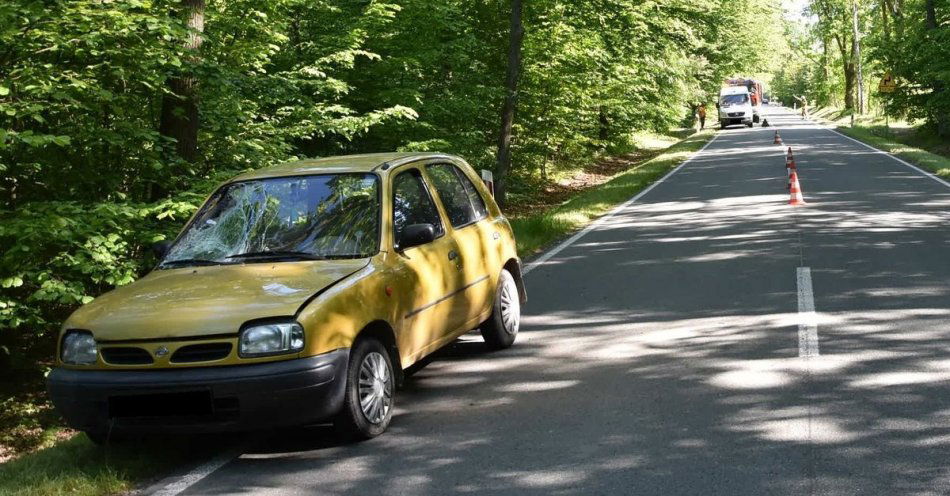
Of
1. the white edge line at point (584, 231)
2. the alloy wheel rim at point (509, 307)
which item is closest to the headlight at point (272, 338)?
the alloy wheel rim at point (509, 307)

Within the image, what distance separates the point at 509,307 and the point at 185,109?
5905mm

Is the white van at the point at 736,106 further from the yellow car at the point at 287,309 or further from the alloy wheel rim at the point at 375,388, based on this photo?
the alloy wheel rim at the point at 375,388

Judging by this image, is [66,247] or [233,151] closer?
[66,247]

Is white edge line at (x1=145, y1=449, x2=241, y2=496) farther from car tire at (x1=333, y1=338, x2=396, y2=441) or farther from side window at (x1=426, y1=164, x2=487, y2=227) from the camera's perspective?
side window at (x1=426, y1=164, x2=487, y2=227)

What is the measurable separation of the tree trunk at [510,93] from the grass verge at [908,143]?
10.3 meters

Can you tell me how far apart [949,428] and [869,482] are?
1.06 meters

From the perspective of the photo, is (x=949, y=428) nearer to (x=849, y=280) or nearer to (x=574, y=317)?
(x=574, y=317)

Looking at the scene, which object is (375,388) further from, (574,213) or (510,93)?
(510,93)

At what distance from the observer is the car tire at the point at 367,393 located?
5453 millimetres

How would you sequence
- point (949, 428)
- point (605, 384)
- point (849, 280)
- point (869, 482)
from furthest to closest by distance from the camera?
point (849, 280)
point (605, 384)
point (949, 428)
point (869, 482)

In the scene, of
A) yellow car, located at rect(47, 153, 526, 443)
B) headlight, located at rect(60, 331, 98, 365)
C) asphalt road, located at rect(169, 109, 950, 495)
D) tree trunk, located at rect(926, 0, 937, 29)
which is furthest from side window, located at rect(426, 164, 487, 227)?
tree trunk, located at rect(926, 0, 937, 29)

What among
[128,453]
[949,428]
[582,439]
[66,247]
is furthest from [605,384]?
[66,247]

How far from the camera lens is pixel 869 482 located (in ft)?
14.7

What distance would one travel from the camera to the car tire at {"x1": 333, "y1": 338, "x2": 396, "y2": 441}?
5453 millimetres
